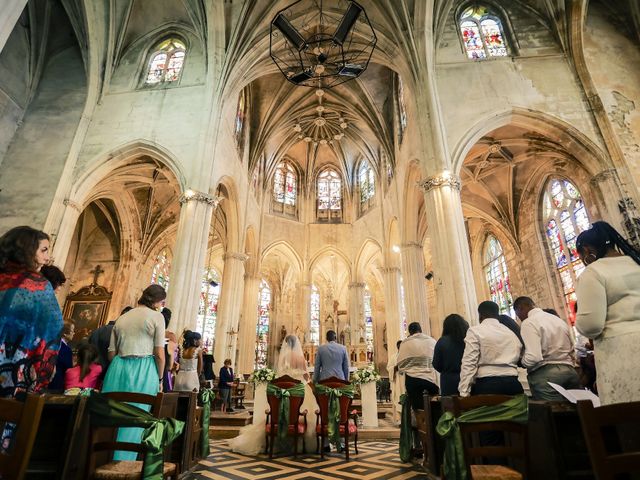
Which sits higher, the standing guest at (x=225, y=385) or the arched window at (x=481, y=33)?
the arched window at (x=481, y=33)

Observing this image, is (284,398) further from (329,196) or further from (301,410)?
(329,196)

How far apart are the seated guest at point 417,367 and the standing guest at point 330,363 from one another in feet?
3.44

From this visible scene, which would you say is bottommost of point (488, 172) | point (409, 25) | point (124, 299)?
point (124, 299)

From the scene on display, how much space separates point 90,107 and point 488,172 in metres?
15.7

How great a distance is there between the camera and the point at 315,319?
78.6 feet

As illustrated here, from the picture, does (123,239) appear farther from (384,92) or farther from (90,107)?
(384,92)

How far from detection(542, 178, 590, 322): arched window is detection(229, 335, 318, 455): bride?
441 inches

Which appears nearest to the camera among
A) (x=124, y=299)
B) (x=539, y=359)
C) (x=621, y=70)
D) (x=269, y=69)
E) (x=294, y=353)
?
(x=539, y=359)

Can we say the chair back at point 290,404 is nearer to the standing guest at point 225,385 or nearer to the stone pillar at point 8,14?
the standing guest at point 225,385

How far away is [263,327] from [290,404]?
19.3 meters

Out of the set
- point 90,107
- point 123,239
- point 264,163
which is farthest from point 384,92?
point 123,239

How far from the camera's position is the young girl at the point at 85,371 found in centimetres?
390

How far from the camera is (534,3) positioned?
42.3 ft

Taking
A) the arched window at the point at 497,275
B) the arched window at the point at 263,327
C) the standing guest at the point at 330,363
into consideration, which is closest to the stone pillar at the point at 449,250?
the standing guest at the point at 330,363
